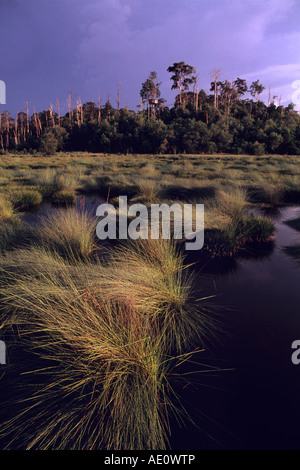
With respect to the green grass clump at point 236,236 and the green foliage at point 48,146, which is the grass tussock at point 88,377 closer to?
the green grass clump at point 236,236

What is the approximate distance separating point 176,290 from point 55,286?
1.58 meters

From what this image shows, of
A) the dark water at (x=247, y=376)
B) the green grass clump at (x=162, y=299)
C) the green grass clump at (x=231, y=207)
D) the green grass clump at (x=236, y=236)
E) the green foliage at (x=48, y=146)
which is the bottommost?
the dark water at (x=247, y=376)

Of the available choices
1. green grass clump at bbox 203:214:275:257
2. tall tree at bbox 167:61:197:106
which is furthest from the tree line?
green grass clump at bbox 203:214:275:257

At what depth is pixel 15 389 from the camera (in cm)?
230

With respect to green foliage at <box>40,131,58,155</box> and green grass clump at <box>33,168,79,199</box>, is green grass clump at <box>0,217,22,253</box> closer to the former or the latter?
green grass clump at <box>33,168,79,199</box>

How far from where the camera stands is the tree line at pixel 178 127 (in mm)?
39031

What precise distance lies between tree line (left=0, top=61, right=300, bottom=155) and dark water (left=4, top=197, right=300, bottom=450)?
36222 mm

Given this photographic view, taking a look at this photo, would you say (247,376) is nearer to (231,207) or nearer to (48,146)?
(231,207)

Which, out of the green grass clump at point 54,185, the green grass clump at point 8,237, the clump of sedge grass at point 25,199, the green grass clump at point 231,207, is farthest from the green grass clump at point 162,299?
the green grass clump at point 54,185

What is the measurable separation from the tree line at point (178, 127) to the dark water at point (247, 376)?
36.2 metres

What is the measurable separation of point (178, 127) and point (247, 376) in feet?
147

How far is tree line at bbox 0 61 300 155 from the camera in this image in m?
39.0

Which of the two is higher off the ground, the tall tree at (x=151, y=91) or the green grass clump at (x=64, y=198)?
the tall tree at (x=151, y=91)
